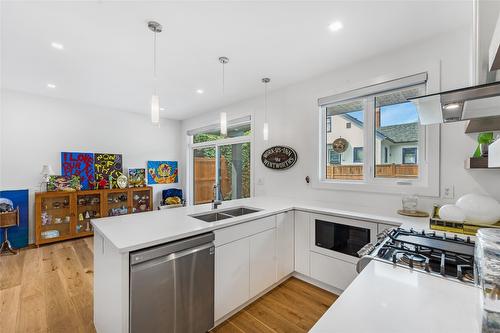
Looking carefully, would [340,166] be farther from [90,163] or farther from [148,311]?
[90,163]

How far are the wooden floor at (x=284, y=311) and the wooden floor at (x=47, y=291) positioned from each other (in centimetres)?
131

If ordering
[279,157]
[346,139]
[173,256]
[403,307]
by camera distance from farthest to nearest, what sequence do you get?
1. [279,157]
2. [346,139]
3. [173,256]
4. [403,307]

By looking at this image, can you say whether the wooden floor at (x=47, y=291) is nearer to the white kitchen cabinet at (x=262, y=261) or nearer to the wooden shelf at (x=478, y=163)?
the white kitchen cabinet at (x=262, y=261)

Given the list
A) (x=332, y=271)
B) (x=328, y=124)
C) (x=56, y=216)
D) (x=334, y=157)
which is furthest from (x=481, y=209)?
(x=56, y=216)

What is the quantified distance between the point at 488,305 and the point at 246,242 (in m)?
1.63

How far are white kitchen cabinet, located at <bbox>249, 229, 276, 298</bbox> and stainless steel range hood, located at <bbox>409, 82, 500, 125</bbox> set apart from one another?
1.65 meters

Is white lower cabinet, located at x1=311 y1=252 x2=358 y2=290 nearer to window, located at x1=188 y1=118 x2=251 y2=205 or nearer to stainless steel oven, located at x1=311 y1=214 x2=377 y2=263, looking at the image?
stainless steel oven, located at x1=311 y1=214 x2=377 y2=263

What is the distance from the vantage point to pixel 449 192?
2.07 m

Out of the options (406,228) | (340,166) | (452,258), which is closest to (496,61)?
(452,258)

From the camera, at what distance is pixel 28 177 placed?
12.5 ft

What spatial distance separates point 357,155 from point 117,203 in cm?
476

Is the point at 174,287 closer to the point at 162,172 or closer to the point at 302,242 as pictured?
the point at 302,242

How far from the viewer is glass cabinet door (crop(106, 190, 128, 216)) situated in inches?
181

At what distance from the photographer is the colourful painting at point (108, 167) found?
14.7 feet
